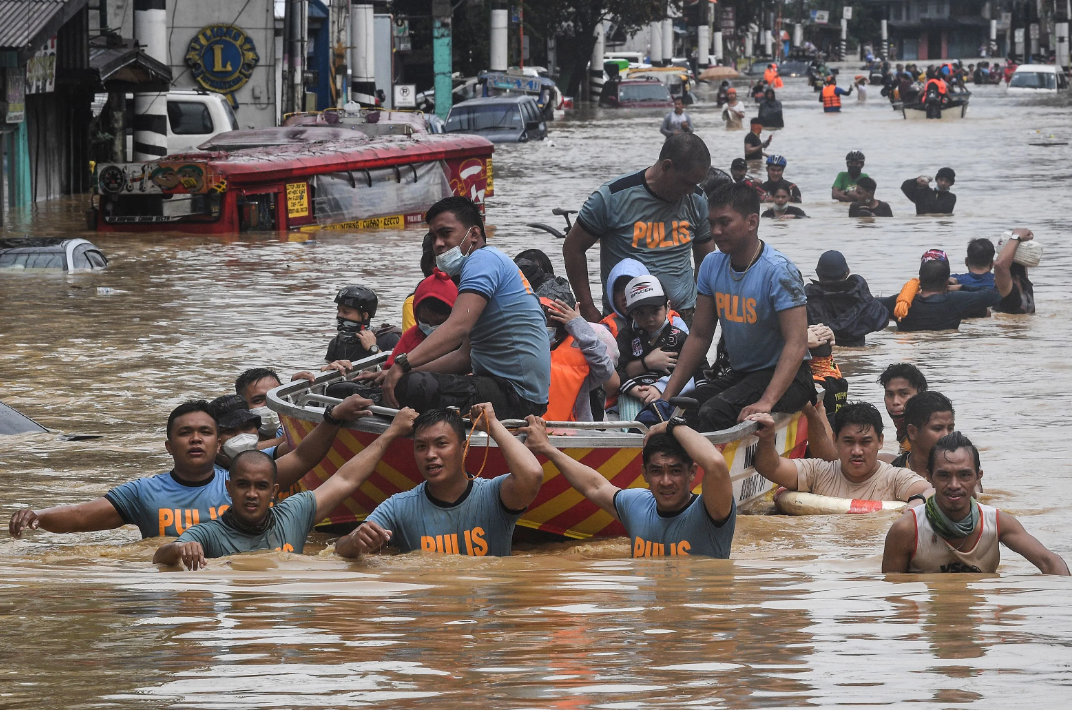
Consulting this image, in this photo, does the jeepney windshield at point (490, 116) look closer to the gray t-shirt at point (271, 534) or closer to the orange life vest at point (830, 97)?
the orange life vest at point (830, 97)

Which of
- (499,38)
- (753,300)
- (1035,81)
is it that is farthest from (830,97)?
(753,300)

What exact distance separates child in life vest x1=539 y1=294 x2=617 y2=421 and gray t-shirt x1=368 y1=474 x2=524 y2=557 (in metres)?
1.26

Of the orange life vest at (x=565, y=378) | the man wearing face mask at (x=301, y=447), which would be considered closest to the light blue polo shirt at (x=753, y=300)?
the orange life vest at (x=565, y=378)

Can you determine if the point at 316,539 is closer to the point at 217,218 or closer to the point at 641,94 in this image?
the point at 217,218

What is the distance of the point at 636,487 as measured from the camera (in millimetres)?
7598

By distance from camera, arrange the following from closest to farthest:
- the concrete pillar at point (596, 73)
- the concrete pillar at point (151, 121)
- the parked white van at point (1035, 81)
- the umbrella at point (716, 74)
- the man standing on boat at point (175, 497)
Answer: the man standing on boat at point (175, 497) < the concrete pillar at point (151, 121) < the concrete pillar at point (596, 73) < the parked white van at point (1035, 81) < the umbrella at point (716, 74)

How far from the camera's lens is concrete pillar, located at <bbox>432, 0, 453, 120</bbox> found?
4853 cm

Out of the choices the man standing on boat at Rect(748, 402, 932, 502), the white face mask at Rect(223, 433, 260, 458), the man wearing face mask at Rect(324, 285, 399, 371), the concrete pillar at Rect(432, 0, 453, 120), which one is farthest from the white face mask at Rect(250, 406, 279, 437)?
the concrete pillar at Rect(432, 0, 453, 120)

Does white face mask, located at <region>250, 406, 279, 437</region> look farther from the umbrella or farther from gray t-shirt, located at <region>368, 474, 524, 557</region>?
the umbrella

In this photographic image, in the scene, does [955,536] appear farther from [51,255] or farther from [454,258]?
[51,255]

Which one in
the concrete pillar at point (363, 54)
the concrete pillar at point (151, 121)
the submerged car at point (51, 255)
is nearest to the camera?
the submerged car at point (51, 255)

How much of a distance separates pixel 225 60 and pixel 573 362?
1149 inches

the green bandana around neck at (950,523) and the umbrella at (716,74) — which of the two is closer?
the green bandana around neck at (950,523)

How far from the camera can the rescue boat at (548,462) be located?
24.1ft
